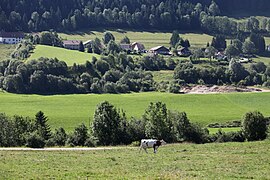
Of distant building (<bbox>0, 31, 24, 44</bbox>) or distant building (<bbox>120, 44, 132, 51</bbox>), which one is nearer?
distant building (<bbox>120, 44, 132, 51</bbox>)

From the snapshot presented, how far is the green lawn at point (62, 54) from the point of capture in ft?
491

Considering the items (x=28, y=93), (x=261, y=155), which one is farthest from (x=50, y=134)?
(x=28, y=93)

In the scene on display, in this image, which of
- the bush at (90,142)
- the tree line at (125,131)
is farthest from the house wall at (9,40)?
the bush at (90,142)

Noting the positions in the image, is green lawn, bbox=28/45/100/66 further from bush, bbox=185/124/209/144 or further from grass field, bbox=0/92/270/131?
bush, bbox=185/124/209/144

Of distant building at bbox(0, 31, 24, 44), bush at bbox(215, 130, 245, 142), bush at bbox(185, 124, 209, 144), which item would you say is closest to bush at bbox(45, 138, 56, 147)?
bush at bbox(185, 124, 209, 144)

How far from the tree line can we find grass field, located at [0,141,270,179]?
17755mm

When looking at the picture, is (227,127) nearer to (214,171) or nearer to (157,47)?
(214,171)

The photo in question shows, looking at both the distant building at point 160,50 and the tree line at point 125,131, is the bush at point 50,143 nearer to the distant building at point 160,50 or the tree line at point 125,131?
the tree line at point 125,131

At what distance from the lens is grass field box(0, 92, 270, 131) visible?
8862cm

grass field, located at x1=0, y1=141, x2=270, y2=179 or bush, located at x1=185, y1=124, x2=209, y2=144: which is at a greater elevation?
grass field, located at x1=0, y1=141, x2=270, y2=179

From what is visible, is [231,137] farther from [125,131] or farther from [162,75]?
[162,75]

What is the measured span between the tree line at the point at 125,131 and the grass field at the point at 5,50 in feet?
329

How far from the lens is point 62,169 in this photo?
94.5ft

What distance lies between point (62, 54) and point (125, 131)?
100089 mm
